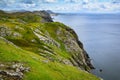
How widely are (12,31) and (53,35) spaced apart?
31.9 metres

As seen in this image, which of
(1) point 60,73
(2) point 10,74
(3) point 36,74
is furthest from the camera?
(1) point 60,73

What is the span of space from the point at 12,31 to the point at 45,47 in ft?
58.7

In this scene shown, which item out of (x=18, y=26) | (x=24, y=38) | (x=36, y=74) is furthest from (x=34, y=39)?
(x=36, y=74)

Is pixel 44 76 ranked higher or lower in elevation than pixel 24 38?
higher

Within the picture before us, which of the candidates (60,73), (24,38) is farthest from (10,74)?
(24,38)

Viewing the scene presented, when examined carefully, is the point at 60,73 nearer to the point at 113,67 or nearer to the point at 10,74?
the point at 10,74

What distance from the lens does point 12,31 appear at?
98.5 m

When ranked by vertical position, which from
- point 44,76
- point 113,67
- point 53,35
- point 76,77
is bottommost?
point 113,67

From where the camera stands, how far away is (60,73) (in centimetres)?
5072

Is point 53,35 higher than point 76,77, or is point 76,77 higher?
point 76,77

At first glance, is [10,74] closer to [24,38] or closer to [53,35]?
[24,38]

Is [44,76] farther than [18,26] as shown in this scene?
No

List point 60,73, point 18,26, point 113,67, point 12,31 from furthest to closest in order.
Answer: point 113,67 < point 18,26 < point 12,31 < point 60,73

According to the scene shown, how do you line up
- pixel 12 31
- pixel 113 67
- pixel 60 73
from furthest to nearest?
pixel 113 67, pixel 12 31, pixel 60 73
